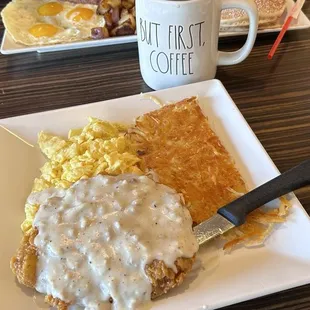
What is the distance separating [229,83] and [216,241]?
0.71 metres

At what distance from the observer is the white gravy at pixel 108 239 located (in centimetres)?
97

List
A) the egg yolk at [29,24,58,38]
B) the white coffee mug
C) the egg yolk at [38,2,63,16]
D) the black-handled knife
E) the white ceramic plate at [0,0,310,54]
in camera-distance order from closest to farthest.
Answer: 1. the black-handled knife
2. the white coffee mug
3. the white ceramic plate at [0,0,310,54]
4. the egg yolk at [29,24,58,38]
5. the egg yolk at [38,2,63,16]

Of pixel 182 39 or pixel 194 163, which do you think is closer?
pixel 194 163

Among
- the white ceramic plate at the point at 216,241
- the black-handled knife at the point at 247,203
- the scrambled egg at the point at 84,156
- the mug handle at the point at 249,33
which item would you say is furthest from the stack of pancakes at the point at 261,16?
the black-handled knife at the point at 247,203

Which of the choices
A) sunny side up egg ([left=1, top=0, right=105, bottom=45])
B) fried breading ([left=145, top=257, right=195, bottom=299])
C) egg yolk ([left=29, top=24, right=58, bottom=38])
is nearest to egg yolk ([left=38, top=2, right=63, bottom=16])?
sunny side up egg ([left=1, top=0, right=105, bottom=45])

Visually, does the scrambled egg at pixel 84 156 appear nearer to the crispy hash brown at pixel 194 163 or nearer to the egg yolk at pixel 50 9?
the crispy hash brown at pixel 194 163

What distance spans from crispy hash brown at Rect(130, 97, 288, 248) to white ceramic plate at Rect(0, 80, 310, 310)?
3 cm

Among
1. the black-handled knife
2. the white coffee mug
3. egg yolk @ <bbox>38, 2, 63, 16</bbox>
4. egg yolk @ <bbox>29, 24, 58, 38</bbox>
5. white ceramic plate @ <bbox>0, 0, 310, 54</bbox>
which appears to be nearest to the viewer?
the black-handled knife

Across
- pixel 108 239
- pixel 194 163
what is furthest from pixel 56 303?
pixel 194 163

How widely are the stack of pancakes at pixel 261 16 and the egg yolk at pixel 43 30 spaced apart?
0.65m

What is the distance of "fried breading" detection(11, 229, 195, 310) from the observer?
3.21 feet

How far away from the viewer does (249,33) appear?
1.50m

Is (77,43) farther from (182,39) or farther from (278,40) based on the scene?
(278,40)

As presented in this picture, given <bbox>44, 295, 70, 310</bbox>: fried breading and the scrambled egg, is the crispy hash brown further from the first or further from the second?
<bbox>44, 295, 70, 310</bbox>: fried breading
